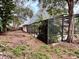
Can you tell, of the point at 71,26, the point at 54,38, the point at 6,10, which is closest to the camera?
the point at 71,26

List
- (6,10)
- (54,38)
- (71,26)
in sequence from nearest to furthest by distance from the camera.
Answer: (71,26) < (54,38) < (6,10)

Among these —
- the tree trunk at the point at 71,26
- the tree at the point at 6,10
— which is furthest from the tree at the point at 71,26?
the tree at the point at 6,10

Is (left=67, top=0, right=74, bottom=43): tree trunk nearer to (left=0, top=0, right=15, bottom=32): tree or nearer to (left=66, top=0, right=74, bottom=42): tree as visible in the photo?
(left=66, top=0, right=74, bottom=42): tree

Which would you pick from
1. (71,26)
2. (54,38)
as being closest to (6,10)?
(54,38)

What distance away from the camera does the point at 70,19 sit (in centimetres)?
1279

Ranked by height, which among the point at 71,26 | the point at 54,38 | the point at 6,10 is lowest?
the point at 54,38

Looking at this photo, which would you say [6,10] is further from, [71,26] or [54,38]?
[71,26]

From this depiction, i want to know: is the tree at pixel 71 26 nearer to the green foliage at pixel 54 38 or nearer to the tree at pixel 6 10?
the green foliage at pixel 54 38

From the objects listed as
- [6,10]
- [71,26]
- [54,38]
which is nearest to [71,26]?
[71,26]

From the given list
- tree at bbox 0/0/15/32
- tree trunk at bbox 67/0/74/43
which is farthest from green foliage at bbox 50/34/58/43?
tree at bbox 0/0/15/32

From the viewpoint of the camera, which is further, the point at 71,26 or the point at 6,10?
the point at 6,10

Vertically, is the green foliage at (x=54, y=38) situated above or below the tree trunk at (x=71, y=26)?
below

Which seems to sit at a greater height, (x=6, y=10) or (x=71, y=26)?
(x=6, y=10)

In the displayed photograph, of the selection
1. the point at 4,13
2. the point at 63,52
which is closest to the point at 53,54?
the point at 63,52
